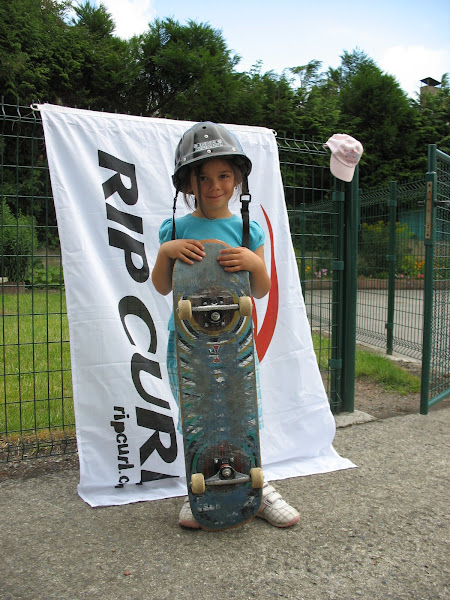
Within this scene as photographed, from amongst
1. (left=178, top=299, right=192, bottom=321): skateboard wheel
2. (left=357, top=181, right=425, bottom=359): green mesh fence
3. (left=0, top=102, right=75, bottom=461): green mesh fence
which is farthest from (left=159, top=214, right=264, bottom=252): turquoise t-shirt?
(left=357, top=181, right=425, bottom=359): green mesh fence

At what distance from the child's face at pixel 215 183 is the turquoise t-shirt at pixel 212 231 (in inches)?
2.2

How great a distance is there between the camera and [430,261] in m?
3.67

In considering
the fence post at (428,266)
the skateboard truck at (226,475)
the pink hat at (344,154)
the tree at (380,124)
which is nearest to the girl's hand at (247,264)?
the skateboard truck at (226,475)

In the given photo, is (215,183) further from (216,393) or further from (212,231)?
(216,393)

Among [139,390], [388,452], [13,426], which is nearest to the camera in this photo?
[139,390]

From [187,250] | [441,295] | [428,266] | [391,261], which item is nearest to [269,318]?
[187,250]

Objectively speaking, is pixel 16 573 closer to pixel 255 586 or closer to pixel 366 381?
pixel 255 586

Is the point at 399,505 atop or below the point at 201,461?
below

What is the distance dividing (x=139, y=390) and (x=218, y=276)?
0.92 metres

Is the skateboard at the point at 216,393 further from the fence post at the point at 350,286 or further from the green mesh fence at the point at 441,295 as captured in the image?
the green mesh fence at the point at 441,295

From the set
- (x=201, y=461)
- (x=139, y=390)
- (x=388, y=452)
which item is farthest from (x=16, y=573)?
(x=388, y=452)

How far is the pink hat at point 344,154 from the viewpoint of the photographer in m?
3.23

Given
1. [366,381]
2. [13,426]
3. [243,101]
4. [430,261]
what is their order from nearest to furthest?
[13,426] → [430,261] → [366,381] → [243,101]

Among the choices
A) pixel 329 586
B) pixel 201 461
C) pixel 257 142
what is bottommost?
pixel 329 586
